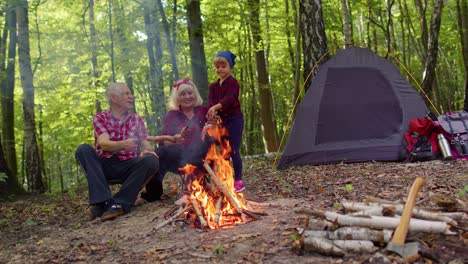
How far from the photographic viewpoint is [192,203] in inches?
144

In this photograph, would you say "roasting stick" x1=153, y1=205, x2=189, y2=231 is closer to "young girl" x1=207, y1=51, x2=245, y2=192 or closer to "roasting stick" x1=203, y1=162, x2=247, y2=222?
"roasting stick" x1=203, y1=162, x2=247, y2=222

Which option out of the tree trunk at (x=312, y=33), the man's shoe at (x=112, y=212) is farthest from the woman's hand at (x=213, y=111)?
the tree trunk at (x=312, y=33)

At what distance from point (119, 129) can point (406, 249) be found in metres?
3.34

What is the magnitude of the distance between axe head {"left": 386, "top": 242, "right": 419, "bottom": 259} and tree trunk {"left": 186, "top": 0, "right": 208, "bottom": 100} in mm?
6524

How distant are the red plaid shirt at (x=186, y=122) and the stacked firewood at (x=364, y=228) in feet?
7.40

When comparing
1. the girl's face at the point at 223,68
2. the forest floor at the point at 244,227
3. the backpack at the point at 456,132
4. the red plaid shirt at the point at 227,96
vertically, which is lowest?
the forest floor at the point at 244,227

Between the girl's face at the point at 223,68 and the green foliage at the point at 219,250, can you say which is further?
the girl's face at the point at 223,68

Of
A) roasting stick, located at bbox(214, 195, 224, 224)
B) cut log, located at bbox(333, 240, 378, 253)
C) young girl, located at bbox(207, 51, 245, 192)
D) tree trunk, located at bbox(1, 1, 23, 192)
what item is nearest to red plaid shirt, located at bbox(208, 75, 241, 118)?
young girl, located at bbox(207, 51, 245, 192)

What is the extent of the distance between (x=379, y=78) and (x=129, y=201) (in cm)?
498

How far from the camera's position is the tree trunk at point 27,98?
27.8 feet

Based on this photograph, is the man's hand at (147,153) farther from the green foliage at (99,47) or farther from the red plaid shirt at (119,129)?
the green foliage at (99,47)

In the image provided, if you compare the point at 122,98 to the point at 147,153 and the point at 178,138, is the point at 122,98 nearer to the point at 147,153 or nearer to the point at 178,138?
the point at 147,153

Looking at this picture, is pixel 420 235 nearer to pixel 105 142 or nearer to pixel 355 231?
pixel 355 231

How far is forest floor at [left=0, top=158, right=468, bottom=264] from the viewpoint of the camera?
2602mm
